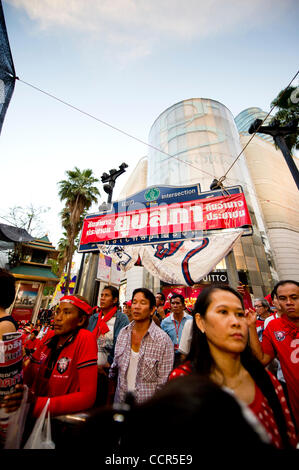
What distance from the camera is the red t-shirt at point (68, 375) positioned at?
57.3 inches

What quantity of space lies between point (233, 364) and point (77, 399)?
1.28 meters

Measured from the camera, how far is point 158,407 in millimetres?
562

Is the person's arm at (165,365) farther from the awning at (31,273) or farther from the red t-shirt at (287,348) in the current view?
the awning at (31,273)

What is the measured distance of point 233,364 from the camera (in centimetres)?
131

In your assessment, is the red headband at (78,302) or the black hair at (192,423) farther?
the red headband at (78,302)

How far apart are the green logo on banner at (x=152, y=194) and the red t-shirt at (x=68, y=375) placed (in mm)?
A: 5011

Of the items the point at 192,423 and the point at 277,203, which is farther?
the point at 277,203

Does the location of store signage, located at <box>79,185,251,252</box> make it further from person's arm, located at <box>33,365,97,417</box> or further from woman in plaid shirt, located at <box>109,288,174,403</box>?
person's arm, located at <box>33,365,97,417</box>

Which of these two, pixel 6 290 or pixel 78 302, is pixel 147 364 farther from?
pixel 6 290

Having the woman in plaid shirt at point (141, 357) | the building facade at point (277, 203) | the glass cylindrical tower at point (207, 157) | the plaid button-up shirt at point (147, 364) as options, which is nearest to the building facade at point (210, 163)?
the glass cylindrical tower at point (207, 157)

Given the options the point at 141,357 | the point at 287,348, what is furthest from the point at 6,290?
the point at 287,348

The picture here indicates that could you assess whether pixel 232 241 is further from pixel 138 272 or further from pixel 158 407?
pixel 138 272

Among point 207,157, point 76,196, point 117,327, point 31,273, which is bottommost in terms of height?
point 117,327

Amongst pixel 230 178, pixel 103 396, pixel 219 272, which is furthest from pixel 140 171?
pixel 103 396
